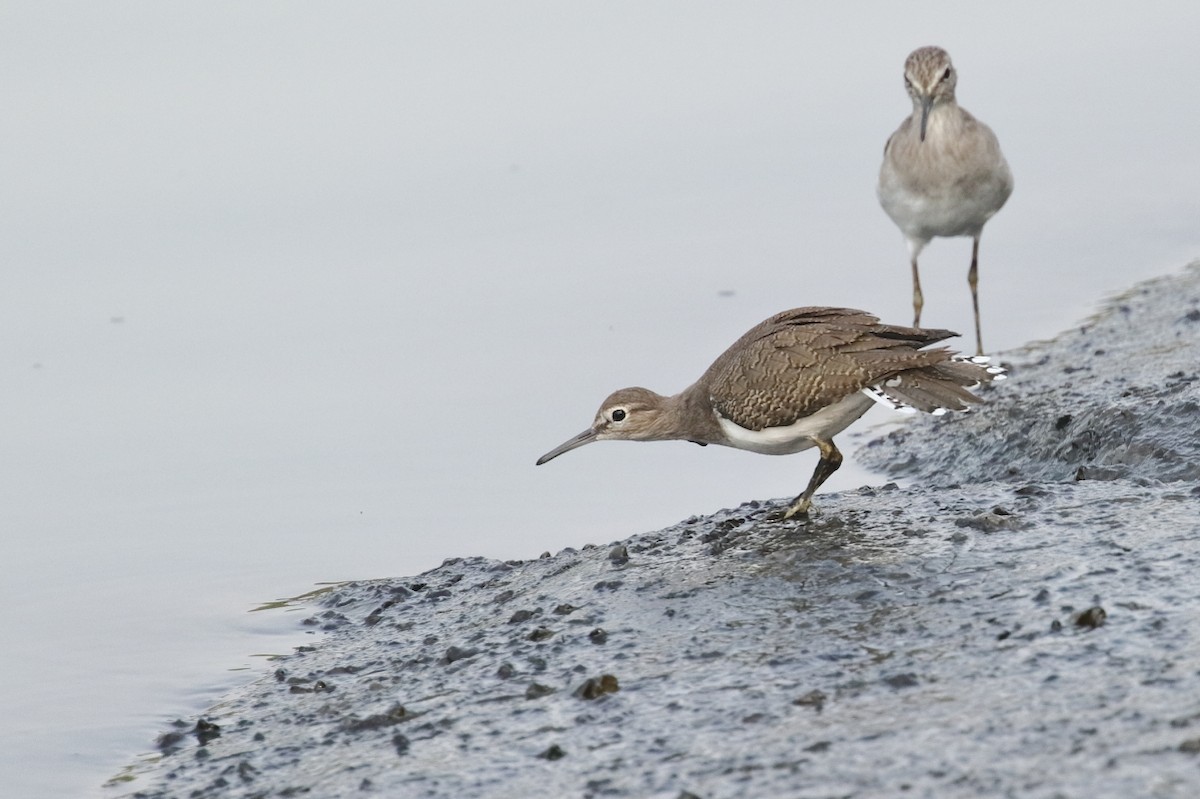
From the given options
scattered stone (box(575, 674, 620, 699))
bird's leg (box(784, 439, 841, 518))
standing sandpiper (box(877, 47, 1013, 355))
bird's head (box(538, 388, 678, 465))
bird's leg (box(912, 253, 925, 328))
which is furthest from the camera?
bird's leg (box(912, 253, 925, 328))

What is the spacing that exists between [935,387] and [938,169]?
14.3ft

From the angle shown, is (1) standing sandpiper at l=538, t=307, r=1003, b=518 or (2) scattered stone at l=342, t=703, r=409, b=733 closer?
(2) scattered stone at l=342, t=703, r=409, b=733

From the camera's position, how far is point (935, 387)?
7.11 m

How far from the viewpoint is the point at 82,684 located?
758 centimetres

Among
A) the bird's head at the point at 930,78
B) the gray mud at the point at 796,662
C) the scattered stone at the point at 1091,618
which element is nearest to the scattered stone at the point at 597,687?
the gray mud at the point at 796,662

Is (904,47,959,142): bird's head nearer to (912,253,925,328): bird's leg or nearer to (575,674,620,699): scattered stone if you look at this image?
(912,253,925,328): bird's leg

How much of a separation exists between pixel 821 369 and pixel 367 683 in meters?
2.28

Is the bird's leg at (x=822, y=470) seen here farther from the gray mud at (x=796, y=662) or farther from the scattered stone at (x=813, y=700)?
the scattered stone at (x=813, y=700)

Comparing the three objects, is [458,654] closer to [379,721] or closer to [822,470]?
[379,721]

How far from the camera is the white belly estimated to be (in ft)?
23.9

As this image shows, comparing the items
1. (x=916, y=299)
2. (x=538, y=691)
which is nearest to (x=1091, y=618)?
(x=538, y=691)

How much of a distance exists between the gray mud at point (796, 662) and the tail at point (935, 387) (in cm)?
48

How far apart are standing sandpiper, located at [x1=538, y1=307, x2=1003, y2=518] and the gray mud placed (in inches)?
16.1

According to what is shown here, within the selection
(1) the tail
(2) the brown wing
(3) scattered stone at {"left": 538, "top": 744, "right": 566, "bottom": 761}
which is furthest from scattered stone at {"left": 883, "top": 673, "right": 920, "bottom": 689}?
(2) the brown wing
